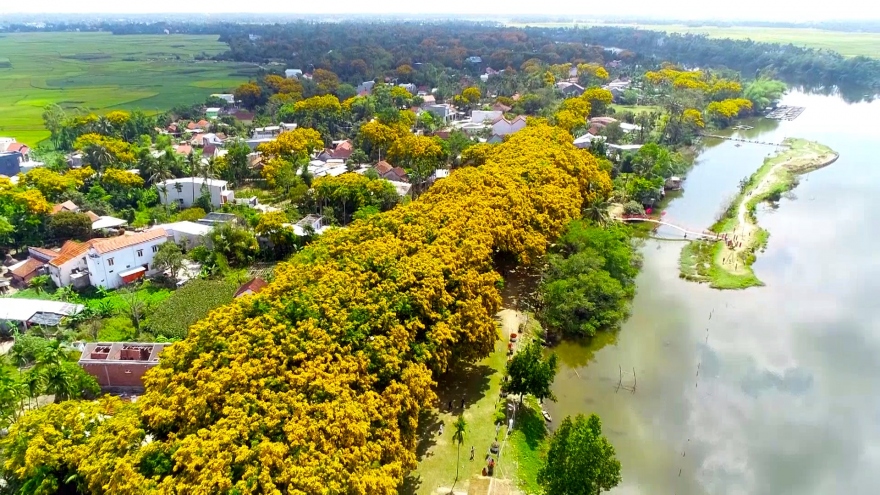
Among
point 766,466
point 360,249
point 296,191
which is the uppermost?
point 360,249

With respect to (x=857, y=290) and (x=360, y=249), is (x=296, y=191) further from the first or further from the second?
(x=857, y=290)

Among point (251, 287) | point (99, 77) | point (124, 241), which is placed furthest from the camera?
point (99, 77)

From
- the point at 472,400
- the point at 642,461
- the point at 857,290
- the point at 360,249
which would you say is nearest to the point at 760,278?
the point at 857,290

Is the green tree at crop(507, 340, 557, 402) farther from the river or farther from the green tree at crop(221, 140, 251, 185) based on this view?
the green tree at crop(221, 140, 251, 185)

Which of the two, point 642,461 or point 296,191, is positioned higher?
point 296,191

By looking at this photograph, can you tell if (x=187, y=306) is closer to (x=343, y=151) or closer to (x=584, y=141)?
(x=343, y=151)

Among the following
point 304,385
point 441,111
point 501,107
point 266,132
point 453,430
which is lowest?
point 453,430

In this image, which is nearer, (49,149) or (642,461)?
(642,461)

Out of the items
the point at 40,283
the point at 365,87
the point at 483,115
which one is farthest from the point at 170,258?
the point at 365,87
